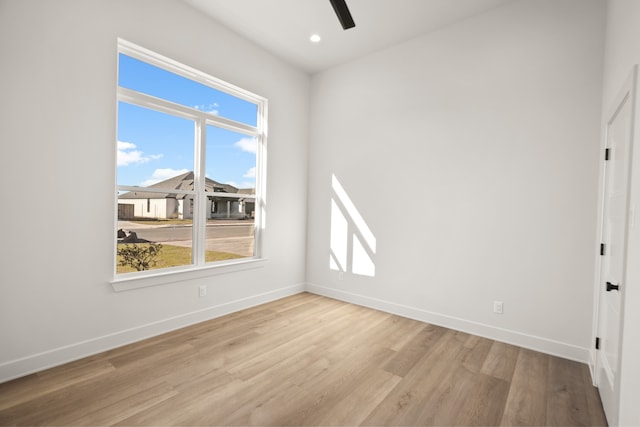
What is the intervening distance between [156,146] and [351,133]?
2447 millimetres

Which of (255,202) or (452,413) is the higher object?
(255,202)

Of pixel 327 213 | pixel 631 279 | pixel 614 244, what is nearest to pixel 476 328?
pixel 614 244

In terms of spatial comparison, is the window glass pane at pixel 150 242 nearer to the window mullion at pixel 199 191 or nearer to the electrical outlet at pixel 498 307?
the window mullion at pixel 199 191

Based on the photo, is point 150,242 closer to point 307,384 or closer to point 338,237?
point 307,384

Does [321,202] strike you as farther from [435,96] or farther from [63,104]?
[63,104]

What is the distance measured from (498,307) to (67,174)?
4.09 metres

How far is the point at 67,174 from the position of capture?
8.14ft

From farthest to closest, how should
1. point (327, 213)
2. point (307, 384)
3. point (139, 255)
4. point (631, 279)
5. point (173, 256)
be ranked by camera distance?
point (327, 213), point (173, 256), point (139, 255), point (307, 384), point (631, 279)

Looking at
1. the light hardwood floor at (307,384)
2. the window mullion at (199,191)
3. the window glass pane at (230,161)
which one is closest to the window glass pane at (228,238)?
the window mullion at (199,191)

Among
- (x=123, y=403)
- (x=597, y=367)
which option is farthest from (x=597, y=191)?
(x=123, y=403)

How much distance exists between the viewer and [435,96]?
358 cm

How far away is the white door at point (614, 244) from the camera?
1673 millimetres

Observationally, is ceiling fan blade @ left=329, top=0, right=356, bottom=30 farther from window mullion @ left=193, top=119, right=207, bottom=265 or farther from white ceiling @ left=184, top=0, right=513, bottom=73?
window mullion @ left=193, top=119, right=207, bottom=265

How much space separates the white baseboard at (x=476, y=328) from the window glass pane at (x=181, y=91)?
2.76 meters
